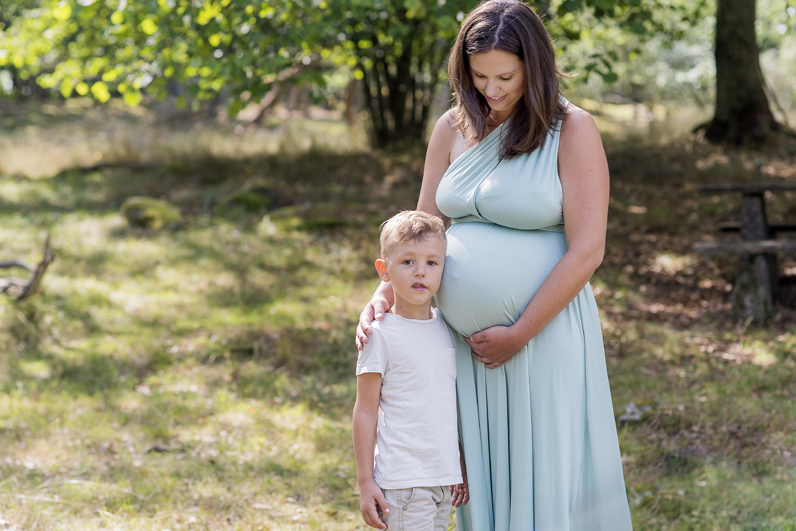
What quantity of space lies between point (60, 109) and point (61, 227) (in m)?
19.0

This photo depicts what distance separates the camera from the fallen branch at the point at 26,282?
5.22m

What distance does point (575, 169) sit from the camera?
69.0 inches

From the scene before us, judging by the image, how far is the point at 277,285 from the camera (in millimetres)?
6488

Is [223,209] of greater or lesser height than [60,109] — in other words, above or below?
below

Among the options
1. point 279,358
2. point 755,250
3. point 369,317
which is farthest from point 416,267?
point 755,250

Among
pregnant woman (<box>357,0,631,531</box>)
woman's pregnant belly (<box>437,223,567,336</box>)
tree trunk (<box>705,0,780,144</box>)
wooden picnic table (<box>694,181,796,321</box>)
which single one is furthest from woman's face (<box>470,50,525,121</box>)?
tree trunk (<box>705,0,780,144</box>)

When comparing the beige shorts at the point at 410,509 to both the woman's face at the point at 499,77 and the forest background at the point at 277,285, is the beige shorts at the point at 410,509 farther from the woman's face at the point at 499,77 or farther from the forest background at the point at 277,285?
the forest background at the point at 277,285

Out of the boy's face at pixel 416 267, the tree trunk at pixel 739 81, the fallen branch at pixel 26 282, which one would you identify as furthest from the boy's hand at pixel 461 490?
the tree trunk at pixel 739 81

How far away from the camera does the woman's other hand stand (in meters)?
1.80

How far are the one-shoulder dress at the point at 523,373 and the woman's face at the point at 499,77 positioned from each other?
89 mm

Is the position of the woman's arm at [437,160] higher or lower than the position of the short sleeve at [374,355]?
higher

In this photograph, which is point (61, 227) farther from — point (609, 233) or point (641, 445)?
point (641, 445)

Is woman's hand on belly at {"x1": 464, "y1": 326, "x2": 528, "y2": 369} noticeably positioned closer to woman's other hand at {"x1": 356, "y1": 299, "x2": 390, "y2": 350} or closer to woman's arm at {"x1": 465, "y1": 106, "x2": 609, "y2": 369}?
woman's arm at {"x1": 465, "y1": 106, "x2": 609, "y2": 369}

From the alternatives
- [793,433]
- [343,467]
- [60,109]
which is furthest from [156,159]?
[60,109]
